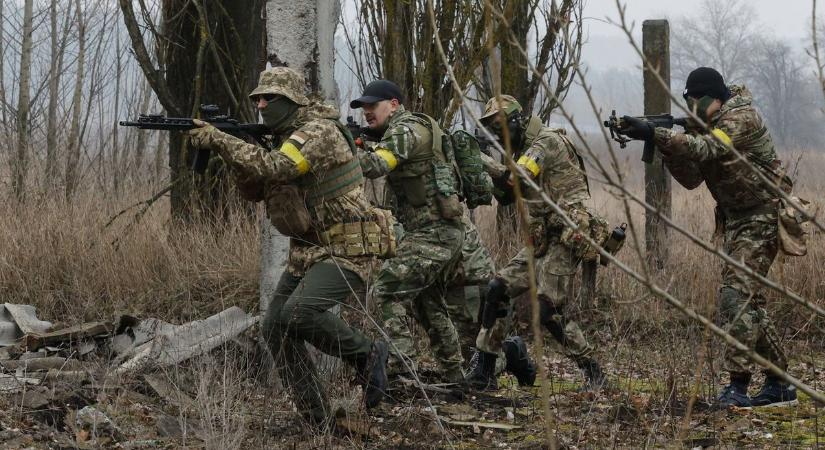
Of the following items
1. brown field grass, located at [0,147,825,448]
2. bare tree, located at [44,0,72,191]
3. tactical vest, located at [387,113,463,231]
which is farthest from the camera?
bare tree, located at [44,0,72,191]

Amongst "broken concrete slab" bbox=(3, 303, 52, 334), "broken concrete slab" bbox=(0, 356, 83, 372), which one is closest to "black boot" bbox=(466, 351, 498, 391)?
"broken concrete slab" bbox=(0, 356, 83, 372)

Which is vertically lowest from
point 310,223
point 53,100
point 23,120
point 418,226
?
point 418,226

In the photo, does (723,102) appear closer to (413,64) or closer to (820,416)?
(820,416)

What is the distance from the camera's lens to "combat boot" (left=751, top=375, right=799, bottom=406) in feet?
19.0

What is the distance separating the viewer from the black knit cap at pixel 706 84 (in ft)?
18.7

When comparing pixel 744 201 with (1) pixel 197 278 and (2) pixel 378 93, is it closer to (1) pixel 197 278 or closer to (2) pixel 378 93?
(2) pixel 378 93

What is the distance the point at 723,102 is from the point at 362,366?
249 cm

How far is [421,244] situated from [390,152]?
25.7 inches

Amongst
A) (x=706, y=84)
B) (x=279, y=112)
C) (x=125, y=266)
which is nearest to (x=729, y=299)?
(x=706, y=84)

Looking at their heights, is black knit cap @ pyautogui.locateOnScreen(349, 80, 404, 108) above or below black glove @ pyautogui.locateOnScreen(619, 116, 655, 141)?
above

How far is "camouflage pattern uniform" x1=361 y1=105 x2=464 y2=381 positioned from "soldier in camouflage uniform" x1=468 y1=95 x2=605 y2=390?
26 centimetres

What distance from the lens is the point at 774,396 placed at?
580cm

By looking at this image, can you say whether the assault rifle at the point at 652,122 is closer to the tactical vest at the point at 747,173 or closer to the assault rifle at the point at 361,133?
the tactical vest at the point at 747,173

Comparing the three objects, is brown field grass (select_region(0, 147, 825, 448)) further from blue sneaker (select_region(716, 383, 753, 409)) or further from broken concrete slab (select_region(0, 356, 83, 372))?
broken concrete slab (select_region(0, 356, 83, 372))
